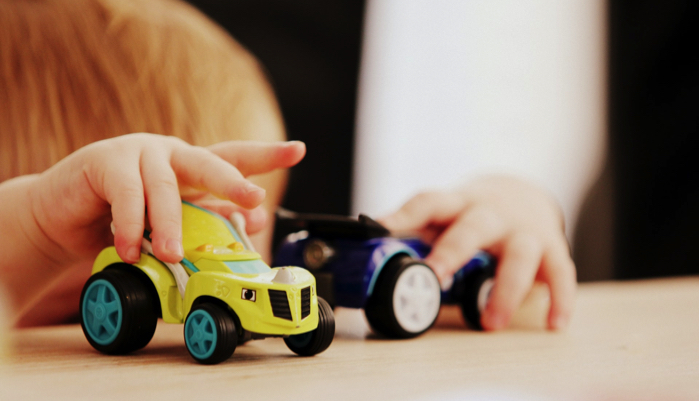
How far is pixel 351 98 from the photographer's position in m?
1.51

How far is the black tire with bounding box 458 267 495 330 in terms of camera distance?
635 millimetres

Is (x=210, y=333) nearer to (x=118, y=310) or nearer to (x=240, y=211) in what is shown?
(x=118, y=310)

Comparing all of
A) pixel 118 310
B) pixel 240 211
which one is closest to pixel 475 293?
pixel 240 211

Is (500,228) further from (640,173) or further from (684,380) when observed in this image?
(640,173)

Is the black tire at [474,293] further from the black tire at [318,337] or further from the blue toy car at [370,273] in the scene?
the black tire at [318,337]

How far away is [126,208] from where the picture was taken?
15.6 inches

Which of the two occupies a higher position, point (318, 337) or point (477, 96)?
point (477, 96)

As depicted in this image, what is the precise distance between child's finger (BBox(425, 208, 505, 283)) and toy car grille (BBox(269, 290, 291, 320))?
0.26 m

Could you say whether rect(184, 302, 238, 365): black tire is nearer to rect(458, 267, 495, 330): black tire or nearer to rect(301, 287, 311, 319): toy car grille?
rect(301, 287, 311, 319): toy car grille

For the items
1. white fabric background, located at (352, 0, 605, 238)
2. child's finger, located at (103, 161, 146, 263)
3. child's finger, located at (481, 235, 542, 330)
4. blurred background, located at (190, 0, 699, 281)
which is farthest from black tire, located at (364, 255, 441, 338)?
white fabric background, located at (352, 0, 605, 238)

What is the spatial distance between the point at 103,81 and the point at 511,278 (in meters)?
0.65

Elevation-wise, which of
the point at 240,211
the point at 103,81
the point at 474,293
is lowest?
the point at 474,293

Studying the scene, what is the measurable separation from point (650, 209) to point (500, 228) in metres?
1.71

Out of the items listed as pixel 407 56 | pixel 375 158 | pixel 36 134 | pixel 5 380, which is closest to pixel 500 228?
pixel 5 380
